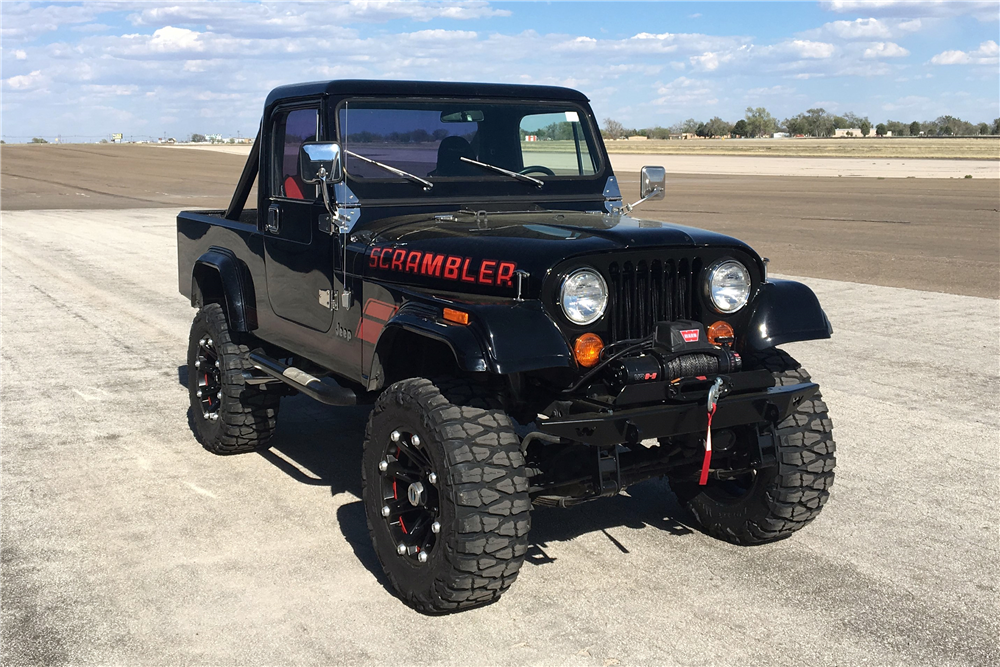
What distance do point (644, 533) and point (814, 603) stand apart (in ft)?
3.27

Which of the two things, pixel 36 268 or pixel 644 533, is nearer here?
pixel 644 533

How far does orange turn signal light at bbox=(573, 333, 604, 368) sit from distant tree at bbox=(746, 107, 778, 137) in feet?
470

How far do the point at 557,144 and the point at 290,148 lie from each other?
1506 mm

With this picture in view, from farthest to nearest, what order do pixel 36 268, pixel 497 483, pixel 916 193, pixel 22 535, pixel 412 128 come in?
1. pixel 916 193
2. pixel 36 268
3. pixel 412 128
4. pixel 22 535
5. pixel 497 483

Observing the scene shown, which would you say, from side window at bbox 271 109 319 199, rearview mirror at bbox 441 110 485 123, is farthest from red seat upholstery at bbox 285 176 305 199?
rearview mirror at bbox 441 110 485 123

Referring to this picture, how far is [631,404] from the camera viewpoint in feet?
12.4

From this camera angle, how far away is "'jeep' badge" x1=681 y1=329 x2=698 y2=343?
3956mm

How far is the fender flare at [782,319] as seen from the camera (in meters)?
4.27

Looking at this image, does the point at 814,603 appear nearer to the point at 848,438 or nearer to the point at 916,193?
the point at 848,438

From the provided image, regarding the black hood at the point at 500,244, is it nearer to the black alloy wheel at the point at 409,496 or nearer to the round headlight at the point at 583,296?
the round headlight at the point at 583,296

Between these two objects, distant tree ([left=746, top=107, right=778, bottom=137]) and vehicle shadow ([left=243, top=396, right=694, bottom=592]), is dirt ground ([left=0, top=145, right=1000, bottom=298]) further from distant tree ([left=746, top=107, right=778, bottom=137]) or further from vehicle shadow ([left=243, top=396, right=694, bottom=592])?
distant tree ([left=746, top=107, right=778, bottom=137])

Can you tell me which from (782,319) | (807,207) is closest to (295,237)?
(782,319)

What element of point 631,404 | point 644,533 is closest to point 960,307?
point 644,533

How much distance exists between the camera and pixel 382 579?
432 cm
